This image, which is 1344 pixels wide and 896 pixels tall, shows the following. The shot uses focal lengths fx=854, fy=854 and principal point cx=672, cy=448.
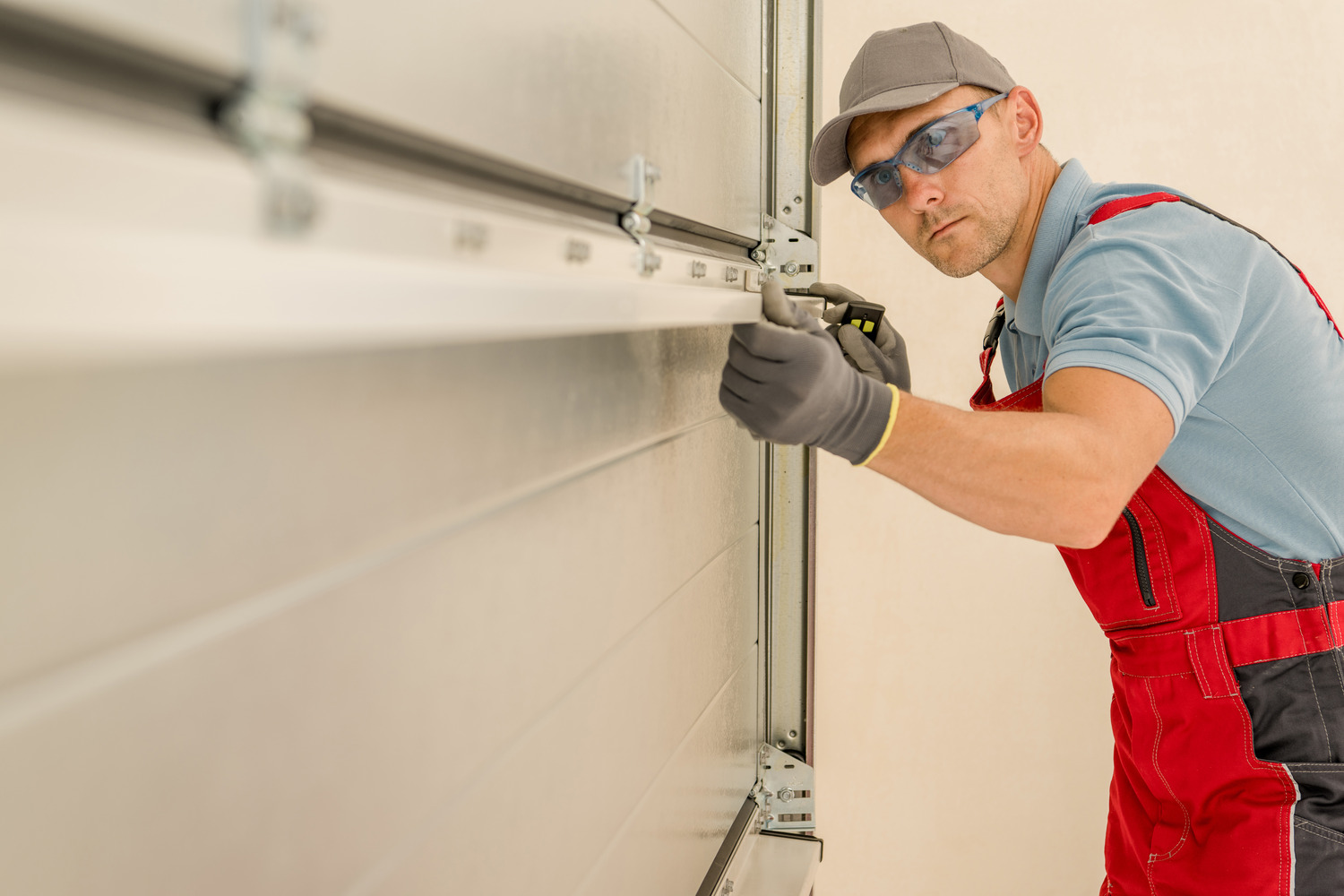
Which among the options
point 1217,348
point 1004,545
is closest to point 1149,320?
point 1217,348

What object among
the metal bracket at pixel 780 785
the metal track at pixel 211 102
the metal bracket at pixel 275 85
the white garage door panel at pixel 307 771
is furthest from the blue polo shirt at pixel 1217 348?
the metal bracket at pixel 780 785

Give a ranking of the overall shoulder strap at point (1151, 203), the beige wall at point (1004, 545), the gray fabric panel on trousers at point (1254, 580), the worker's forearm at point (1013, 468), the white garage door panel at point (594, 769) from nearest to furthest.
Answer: the white garage door panel at point (594, 769) → the worker's forearm at point (1013, 468) → the overall shoulder strap at point (1151, 203) → the gray fabric panel on trousers at point (1254, 580) → the beige wall at point (1004, 545)

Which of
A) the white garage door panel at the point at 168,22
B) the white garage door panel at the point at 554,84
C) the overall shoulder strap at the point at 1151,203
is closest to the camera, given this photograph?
the white garage door panel at the point at 168,22

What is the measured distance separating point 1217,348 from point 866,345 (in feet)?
2.49

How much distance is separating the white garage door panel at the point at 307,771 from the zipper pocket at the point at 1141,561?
3.29 ft

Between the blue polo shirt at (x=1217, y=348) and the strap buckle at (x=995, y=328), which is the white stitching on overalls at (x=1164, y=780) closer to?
the blue polo shirt at (x=1217, y=348)

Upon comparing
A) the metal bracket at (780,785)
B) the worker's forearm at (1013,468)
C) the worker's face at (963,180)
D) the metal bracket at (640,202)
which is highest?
the worker's face at (963,180)

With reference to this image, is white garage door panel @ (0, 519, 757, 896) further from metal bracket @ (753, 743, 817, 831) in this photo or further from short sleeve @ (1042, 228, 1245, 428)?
metal bracket @ (753, 743, 817, 831)

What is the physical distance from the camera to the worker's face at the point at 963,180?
1.63m

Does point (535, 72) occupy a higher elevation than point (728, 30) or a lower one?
lower

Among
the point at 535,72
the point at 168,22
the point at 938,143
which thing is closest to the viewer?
→ the point at 168,22

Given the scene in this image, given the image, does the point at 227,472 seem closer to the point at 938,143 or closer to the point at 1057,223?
the point at 938,143

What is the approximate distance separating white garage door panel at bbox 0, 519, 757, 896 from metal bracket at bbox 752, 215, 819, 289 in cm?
123

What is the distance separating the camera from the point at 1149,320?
1154mm
